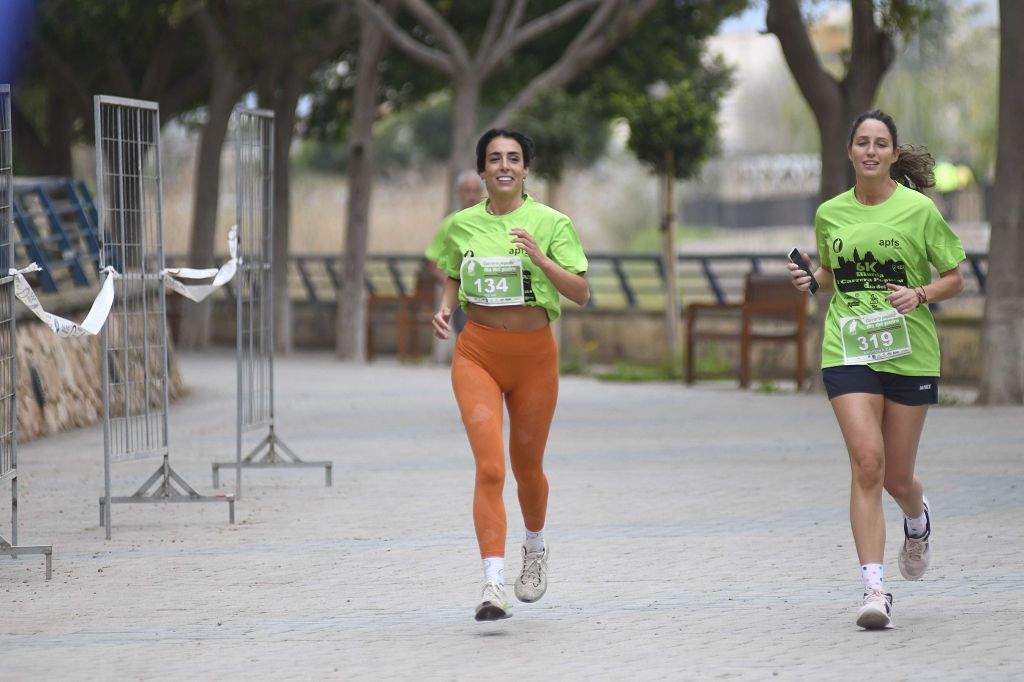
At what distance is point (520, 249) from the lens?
7.18m

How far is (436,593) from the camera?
7.78 metres

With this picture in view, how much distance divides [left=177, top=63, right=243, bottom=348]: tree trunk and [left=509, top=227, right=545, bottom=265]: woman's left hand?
2232cm

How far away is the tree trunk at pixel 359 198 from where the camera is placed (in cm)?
2711

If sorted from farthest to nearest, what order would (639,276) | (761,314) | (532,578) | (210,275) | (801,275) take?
(639,276), (761,314), (210,275), (532,578), (801,275)

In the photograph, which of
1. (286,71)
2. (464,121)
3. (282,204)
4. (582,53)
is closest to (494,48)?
(464,121)

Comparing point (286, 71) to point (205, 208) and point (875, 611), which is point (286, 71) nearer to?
point (205, 208)

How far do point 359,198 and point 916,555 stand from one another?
20.6 meters

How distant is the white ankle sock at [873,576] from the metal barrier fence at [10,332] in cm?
348

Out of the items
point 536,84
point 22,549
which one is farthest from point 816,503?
point 536,84

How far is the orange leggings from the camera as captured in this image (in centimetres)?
710

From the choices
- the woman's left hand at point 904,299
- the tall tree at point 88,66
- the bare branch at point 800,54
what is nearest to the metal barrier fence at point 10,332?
the woman's left hand at point 904,299

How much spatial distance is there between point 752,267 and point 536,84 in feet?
12.9

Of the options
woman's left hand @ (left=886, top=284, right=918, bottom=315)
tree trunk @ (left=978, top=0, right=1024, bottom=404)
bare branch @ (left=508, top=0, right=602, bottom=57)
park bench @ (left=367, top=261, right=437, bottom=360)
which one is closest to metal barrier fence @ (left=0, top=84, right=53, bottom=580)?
woman's left hand @ (left=886, top=284, right=918, bottom=315)

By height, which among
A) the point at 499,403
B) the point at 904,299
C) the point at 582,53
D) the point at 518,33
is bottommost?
the point at 499,403
